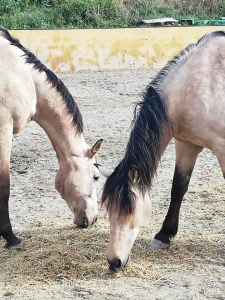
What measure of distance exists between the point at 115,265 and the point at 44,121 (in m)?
1.61

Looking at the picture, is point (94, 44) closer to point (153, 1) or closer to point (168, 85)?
point (168, 85)

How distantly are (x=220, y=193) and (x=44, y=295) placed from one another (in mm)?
2655

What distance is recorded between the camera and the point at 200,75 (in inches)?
158

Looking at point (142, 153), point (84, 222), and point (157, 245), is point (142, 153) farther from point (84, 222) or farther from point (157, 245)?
point (84, 222)

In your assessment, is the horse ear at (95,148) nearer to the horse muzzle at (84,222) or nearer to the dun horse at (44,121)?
the dun horse at (44,121)

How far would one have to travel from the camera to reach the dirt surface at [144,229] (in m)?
3.57

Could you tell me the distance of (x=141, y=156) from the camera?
368 cm

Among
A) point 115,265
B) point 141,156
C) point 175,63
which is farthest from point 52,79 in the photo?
point 115,265

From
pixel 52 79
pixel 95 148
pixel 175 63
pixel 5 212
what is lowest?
pixel 5 212

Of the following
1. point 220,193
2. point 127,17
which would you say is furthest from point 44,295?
point 127,17

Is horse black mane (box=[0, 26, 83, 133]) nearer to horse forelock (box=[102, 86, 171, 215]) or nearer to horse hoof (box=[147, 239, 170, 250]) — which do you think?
horse forelock (box=[102, 86, 171, 215])

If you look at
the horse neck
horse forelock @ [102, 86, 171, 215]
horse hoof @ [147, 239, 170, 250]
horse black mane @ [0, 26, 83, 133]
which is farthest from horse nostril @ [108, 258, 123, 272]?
horse black mane @ [0, 26, 83, 133]

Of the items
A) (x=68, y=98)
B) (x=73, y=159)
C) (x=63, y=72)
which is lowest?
(x=63, y=72)

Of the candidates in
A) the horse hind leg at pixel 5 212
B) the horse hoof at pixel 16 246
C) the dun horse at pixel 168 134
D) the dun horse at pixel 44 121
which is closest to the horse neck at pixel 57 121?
the dun horse at pixel 44 121
